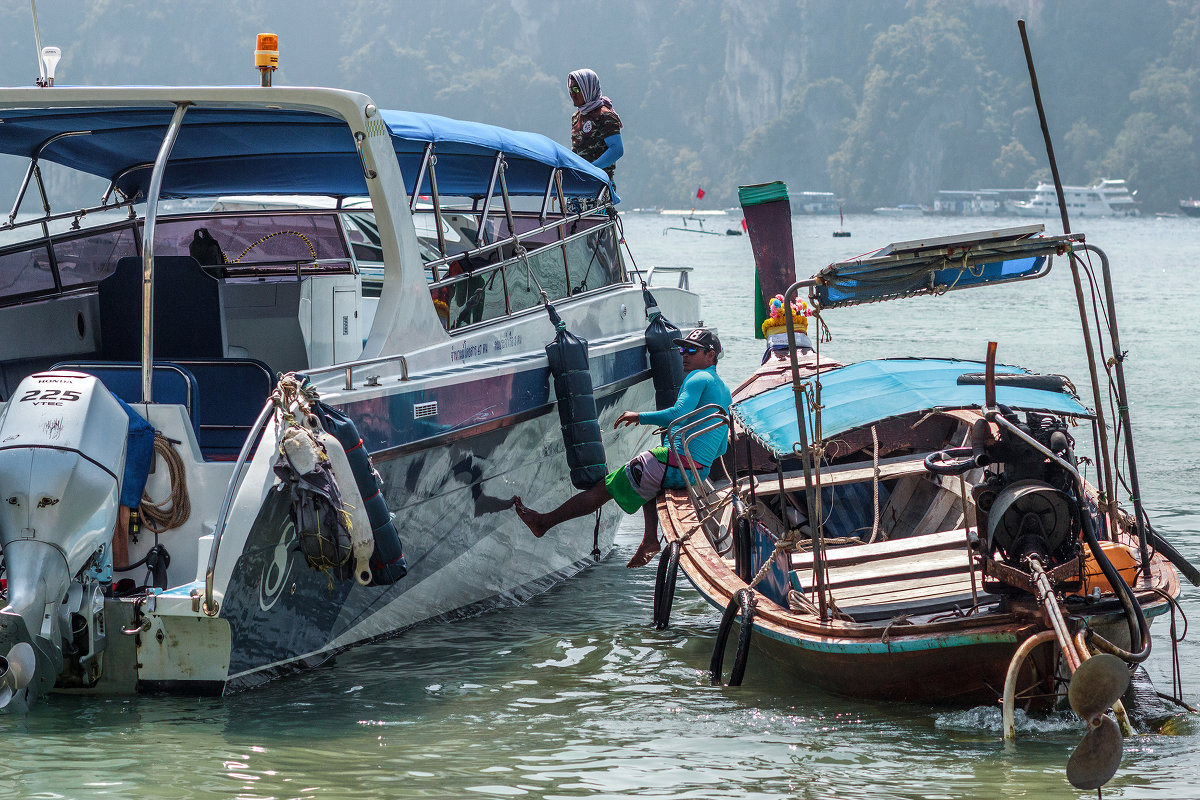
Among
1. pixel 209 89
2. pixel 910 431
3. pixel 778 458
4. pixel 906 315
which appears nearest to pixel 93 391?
pixel 209 89

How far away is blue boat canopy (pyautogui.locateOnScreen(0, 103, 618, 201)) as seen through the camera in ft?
23.8

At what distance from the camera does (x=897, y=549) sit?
7.53 meters

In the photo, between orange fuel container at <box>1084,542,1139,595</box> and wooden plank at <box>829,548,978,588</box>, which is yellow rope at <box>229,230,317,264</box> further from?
orange fuel container at <box>1084,542,1139,595</box>

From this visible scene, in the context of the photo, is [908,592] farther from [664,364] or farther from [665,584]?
[664,364]

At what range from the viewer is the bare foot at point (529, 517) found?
320 inches

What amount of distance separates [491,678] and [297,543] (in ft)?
4.69

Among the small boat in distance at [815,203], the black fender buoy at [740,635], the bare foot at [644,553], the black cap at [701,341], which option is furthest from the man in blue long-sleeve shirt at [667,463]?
the small boat in distance at [815,203]

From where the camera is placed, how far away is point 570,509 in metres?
8.37

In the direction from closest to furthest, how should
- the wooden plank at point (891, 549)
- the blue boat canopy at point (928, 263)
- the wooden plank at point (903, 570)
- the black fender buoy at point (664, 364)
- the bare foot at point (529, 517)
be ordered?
the blue boat canopy at point (928, 263)
the wooden plank at point (903, 570)
the wooden plank at point (891, 549)
the bare foot at point (529, 517)
the black fender buoy at point (664, 364)

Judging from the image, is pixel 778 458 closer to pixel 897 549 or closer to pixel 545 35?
pixel 897 549

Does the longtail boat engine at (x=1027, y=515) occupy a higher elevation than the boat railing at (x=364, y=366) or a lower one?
lower

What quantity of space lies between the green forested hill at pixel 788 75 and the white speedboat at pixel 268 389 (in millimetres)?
103091

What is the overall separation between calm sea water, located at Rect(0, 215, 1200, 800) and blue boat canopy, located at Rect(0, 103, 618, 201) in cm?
282

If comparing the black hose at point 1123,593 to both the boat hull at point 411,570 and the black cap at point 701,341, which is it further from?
the boat hull at point 411,570
